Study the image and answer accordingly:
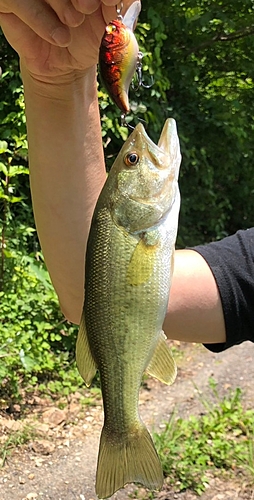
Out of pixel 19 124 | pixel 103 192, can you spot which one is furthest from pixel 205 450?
pixel 103 192

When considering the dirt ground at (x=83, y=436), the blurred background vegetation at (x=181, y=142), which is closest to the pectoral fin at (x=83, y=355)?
the dirt ground at (x=83, y=436)

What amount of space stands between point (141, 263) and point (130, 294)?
0.07m

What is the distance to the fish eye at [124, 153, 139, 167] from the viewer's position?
1.32 metres

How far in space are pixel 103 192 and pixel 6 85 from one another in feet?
12.1

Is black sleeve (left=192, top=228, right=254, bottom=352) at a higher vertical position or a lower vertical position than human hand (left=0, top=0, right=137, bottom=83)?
lower

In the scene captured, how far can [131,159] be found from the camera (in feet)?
4.35

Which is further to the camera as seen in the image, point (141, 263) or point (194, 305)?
point (194, 305)

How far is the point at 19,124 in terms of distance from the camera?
434 cm

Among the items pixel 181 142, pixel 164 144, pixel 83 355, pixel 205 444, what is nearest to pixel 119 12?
pixel 164 144

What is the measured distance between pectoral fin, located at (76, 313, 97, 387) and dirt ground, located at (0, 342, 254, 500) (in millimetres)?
2270

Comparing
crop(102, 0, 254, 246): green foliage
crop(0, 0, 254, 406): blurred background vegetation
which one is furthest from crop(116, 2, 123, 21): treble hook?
crop(102, 0, 254, 246): green foliage

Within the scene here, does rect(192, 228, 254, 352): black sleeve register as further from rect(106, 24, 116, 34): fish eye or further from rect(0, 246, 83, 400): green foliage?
rect(0, 246, 83, 400): green foliage

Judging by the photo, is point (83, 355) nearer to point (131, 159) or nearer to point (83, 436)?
point (131, 159)

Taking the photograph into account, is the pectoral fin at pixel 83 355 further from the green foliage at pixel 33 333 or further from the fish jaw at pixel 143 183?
the green foliage at pixel 33 333
